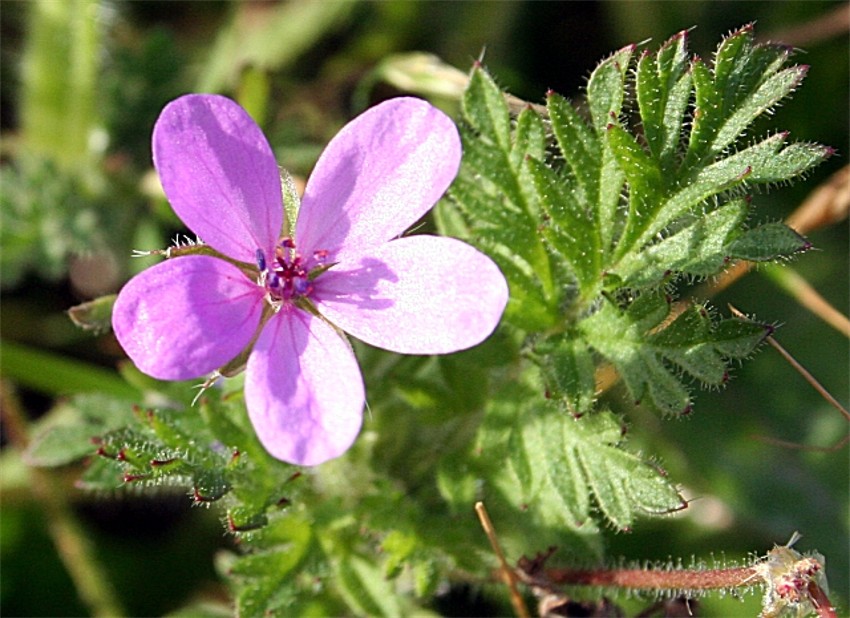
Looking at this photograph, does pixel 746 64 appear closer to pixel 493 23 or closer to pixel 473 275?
pixel 473 275

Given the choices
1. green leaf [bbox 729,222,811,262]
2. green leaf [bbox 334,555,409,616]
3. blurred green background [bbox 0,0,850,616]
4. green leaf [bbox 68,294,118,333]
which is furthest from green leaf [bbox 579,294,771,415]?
blurred green background [bbox 0,0,850,616]

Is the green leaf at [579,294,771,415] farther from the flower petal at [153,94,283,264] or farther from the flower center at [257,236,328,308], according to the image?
the flower petal at [153,94,283,264]

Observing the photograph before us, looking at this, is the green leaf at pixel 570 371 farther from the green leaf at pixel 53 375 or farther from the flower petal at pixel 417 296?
the green leaf at pixel 53 375

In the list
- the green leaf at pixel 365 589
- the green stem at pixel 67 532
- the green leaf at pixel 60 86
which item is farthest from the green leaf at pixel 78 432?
the green leaf at pixel 60 86

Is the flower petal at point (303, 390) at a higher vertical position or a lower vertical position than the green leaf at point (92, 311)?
lower

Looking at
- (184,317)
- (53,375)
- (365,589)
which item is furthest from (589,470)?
(53,375)

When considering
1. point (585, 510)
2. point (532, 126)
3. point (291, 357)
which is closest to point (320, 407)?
point (291, 357)
